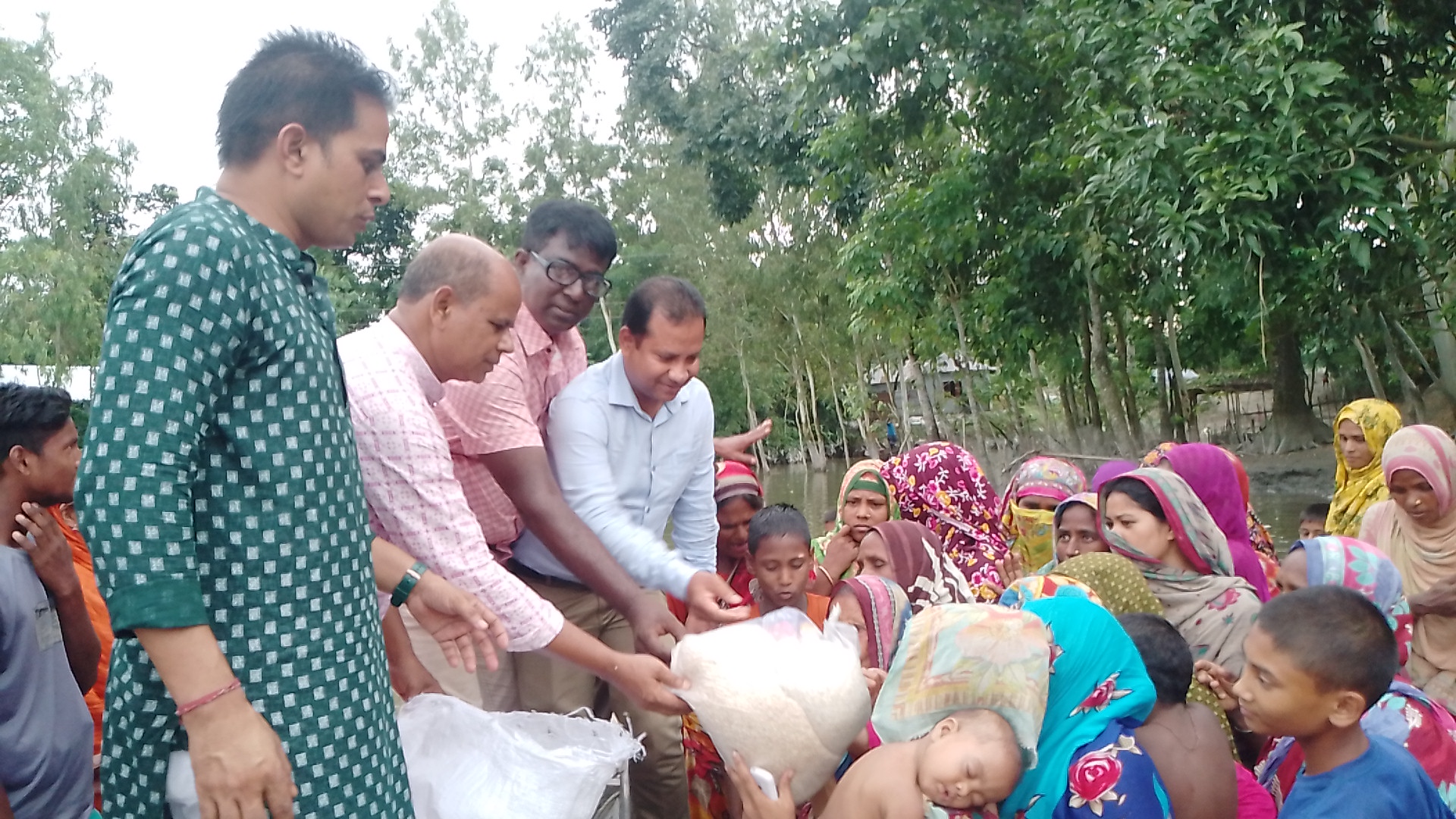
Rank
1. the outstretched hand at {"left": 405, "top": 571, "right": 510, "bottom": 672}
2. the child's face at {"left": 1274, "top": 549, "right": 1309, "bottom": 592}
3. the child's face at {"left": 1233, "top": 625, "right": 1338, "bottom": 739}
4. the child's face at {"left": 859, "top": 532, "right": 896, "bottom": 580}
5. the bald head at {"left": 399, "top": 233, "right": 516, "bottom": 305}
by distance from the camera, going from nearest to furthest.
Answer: the outstretched hand at {"left": 405, "top": 571, "right": 510, "bottom": 672} → the bald head at {"left": 399, "top": 233, "right": 516, "bottom": 305} → the child's face at {"left": 1233, "top": 625, "right": 1338, "bottom": 739} → the child's face at {"left": 1274, "top": 549, "right": 1309, "bottom": 592} → the child's face at {"left": 859, "top": 532, "right": 896, "bottom": 580}

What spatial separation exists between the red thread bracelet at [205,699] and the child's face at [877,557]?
285cm

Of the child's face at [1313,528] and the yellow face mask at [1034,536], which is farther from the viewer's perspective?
the child's face at [1313,528]

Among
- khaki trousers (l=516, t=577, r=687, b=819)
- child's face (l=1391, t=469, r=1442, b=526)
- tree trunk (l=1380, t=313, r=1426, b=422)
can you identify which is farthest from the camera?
tree trunk (l=1380, t=313, r=1426, b=422)

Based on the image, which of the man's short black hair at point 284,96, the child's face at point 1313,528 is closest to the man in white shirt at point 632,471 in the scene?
the man's short black hair at point 284,96

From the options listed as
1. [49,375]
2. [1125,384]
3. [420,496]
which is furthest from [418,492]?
[49,375]

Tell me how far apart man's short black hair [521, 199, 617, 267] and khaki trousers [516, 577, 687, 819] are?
1009mm

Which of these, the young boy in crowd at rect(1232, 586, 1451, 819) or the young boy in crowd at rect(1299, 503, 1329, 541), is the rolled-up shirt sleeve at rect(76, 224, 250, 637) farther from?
the young boy in crowd at rect(1299, 503, 1329, 541)

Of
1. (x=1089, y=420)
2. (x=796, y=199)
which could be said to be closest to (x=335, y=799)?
(x=1089, y=420)

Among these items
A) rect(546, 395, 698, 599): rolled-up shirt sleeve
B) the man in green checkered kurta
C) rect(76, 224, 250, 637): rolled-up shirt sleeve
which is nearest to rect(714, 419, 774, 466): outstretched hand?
rect(546, 395, 698, 599): rolled-up shirt sleeve

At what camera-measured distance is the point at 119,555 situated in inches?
53.8

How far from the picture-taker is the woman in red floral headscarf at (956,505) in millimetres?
4895

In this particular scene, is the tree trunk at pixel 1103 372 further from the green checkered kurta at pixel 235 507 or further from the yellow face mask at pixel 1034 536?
the green checkered kurta at pixel 235 507

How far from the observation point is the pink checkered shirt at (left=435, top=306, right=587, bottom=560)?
280 cm

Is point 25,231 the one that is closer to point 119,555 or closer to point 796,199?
point 796,199
